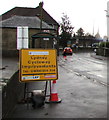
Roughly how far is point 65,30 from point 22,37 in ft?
189

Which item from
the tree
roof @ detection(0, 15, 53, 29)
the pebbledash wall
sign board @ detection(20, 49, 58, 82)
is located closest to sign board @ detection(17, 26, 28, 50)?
sign board @ detection(20, 49, 58, 82)

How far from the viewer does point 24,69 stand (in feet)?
21.7

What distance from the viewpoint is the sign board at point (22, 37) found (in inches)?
568

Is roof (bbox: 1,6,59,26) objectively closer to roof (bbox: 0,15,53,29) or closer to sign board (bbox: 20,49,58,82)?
roof (bbox: 0,15,53,29)

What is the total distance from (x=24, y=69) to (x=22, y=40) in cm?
799

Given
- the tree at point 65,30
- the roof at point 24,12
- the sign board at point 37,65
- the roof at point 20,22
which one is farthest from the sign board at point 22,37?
the tree at point 65,30

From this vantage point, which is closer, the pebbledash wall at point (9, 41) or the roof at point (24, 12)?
the pebbledash wall at point (9, 41)

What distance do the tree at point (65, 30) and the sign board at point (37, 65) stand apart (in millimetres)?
62581

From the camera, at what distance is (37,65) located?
681 cm

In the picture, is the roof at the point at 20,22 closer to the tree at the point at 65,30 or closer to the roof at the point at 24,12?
the roof at the point at 24,12

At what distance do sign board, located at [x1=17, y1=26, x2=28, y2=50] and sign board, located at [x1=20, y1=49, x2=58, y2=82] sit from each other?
300 inches

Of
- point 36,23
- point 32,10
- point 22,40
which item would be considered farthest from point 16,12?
point 22,40

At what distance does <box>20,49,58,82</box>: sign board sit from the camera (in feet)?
21.7

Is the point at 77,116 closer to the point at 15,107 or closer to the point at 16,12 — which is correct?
the point at 15,107
